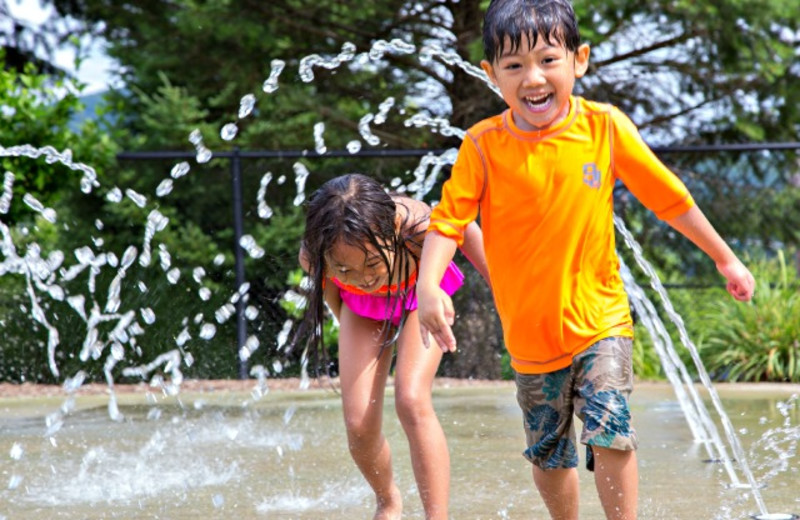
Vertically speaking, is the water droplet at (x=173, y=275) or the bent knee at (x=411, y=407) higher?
the bent knee at (x=411, y=407)

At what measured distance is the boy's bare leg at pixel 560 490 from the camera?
280 cm

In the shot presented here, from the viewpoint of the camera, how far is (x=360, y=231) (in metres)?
3.20

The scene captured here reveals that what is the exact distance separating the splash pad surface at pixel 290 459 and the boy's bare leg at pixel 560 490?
48 centimetres

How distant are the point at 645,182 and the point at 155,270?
661 cm

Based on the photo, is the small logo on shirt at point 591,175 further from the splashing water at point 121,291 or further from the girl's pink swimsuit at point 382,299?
the splashing water at point 121,291

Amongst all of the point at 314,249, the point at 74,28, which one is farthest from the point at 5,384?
the point at 74,28

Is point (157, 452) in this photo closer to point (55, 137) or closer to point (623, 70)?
point (55, 137)

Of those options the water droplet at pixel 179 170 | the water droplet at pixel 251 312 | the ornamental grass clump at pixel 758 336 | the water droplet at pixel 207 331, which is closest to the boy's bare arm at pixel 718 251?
the water droplet at pixel 179 170

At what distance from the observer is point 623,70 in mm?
10383

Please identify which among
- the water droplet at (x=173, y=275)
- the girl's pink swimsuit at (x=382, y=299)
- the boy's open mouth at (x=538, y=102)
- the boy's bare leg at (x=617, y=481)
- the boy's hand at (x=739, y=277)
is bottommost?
the water droplet at (x=173, y=275)

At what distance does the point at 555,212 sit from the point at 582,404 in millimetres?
441

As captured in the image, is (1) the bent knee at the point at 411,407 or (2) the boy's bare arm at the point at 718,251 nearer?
(2) the boy's bare arm at the point at 718,251

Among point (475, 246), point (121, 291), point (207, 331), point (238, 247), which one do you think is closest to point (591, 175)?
point (475, 246)

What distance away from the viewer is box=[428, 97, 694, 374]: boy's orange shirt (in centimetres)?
266
